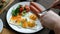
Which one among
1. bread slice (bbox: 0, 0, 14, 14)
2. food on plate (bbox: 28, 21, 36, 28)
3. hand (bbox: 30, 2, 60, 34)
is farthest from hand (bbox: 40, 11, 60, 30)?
bread slice (bbox: 0, 0, 14, 14)

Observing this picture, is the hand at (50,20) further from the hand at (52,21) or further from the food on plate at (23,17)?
the food on plate at (23,17)

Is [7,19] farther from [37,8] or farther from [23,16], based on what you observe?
[37,8]

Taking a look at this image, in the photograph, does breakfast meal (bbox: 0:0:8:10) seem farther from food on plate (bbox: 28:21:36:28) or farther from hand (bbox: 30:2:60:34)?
hand (bbox: 30:2:60:34)

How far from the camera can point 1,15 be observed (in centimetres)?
100

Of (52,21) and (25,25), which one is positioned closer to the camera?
(52,21)

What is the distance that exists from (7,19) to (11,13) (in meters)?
0.07

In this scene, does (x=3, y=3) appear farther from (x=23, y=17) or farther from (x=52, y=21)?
(x=52, y=21)

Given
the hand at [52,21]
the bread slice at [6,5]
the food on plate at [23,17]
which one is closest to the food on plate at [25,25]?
the food on plate at [23,17]

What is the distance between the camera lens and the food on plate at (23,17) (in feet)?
3.14

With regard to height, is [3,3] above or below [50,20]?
above

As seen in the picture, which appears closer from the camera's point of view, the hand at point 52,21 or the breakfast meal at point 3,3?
the hand at point 52,21

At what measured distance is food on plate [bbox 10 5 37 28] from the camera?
956 millimetres

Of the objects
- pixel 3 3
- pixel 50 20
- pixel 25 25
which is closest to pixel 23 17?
pixel 25 25

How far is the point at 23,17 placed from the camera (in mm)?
1001
